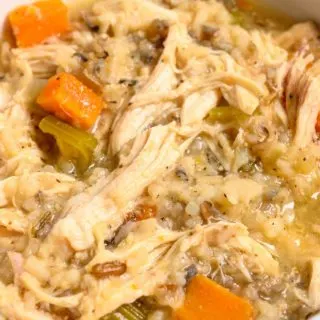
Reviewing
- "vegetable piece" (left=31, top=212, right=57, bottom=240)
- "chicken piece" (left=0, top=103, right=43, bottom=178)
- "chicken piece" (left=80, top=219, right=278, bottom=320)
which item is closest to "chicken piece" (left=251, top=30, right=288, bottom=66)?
"chicken piece" (left=80, top=219, right=278, bottom=320)

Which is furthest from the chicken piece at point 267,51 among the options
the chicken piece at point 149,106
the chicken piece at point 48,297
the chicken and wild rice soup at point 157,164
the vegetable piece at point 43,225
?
the chicken piece at point 48,297

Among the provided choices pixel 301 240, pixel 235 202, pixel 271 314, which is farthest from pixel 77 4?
pixel 271 314

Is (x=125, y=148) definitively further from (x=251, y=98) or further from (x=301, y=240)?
(x=301, y=240)

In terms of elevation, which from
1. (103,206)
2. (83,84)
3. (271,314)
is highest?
(83,84)

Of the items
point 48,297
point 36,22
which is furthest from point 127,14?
point 48,297

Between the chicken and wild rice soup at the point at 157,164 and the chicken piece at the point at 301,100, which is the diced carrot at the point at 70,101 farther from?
the chicken piece at the point at 301,100

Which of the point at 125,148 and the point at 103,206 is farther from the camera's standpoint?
the point at 125,148

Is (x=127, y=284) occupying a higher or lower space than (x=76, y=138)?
lower
